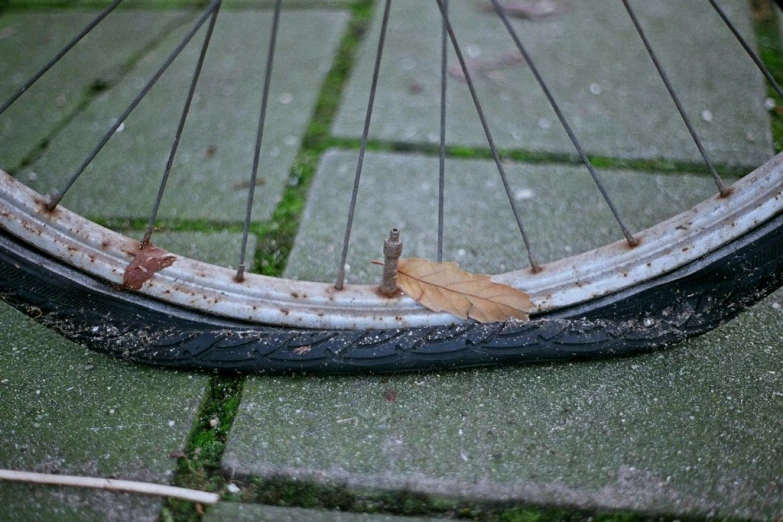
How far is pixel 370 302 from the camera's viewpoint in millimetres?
1233

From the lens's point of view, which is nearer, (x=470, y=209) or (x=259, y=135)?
(x=259, y=135)

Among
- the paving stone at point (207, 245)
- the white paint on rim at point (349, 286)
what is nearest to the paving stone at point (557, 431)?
the white paint on rim at point (349, 286)

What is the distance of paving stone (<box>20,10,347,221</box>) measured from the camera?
5.45 feet

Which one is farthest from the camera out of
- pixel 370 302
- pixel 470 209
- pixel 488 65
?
pixel 488 65

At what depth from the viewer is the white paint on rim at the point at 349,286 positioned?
1.18m

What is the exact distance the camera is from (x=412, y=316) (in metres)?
1.22

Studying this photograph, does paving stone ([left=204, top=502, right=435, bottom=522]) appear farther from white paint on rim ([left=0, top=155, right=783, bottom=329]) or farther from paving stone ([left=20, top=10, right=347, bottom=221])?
paving stone ([left=20, top=10, right=347, bottom=221])

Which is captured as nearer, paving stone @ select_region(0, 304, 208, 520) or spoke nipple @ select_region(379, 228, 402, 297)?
paving stone @ select_region(0, 304, 208, 520)

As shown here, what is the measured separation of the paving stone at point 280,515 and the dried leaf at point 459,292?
0.35 metres

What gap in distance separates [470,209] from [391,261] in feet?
1.53

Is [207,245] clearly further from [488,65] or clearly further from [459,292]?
[488,65]

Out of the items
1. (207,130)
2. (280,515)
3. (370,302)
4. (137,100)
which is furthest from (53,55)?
(280,515)

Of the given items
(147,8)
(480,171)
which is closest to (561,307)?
(480,171)

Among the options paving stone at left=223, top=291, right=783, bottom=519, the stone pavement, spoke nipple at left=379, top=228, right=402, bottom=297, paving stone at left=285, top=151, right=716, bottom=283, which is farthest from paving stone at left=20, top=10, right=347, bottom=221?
paving stone at left=223, top=291, right=783, bottom=519
